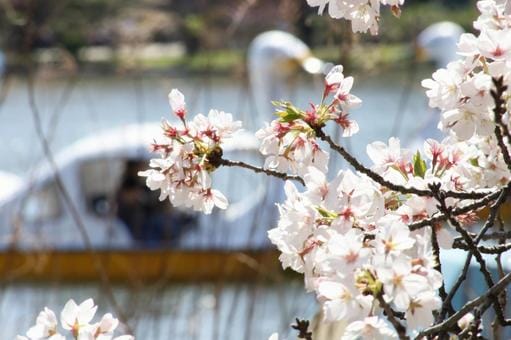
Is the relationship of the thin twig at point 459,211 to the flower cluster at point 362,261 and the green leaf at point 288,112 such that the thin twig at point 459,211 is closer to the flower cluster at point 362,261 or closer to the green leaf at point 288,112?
the flower cluster at point 362,261

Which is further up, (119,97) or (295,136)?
(119,97)

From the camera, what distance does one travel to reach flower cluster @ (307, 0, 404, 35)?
1124 mm

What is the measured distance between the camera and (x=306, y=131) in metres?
1.11

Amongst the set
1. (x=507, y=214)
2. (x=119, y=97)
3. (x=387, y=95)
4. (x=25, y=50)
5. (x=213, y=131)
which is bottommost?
(x=213, y=131)

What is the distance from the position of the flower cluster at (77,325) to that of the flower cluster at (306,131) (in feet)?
0.69

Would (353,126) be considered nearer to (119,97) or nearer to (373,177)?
(373,177)

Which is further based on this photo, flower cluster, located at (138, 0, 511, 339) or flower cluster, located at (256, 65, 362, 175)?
flower cluster, located at (256, 65, 362, 175)

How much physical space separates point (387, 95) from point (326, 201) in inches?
473

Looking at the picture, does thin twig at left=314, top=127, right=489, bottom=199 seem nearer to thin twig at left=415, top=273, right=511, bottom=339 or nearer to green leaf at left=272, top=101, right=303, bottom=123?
green leaf at left=272, top=101, right=303, bottom=123

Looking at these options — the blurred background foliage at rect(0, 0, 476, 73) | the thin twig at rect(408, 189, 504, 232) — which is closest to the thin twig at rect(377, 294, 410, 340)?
the thin twig at rect(408, 189, 504, 232)

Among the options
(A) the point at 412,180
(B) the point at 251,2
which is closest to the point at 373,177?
(A) the point at 412,180

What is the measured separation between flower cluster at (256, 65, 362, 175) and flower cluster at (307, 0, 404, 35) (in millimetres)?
52

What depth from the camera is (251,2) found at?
8.89ft

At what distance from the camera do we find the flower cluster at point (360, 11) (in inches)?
44.3
